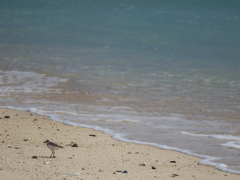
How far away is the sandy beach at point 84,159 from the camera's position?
5.24 meters

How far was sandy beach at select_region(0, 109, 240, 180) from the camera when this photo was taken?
524 cm

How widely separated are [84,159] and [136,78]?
7479mm

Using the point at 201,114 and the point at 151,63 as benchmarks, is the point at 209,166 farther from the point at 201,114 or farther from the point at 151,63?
the point at 151,63

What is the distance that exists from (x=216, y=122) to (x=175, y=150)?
1894 mm

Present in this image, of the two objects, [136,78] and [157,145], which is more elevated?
[136,78]

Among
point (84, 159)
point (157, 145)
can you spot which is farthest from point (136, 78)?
point (84, 159)

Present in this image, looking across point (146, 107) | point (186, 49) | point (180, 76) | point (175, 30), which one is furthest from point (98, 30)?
point (146, 107)

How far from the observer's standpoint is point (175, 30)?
2941 cm

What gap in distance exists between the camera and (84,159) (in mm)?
5793

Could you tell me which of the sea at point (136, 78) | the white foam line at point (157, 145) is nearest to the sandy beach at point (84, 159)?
the white foam line at point (157, 145)

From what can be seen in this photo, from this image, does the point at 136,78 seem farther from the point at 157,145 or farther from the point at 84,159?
the point at 84,159

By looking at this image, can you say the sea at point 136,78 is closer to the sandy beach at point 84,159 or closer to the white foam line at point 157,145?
the white foam line at point 157,145

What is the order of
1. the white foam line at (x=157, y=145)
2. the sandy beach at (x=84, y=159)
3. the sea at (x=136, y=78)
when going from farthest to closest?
the sea at (x=136, y=78) < the white foam line at (x=157, y=145) < the sandy beach at (x=84, y=159)

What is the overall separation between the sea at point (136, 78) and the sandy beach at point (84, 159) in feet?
0.95
